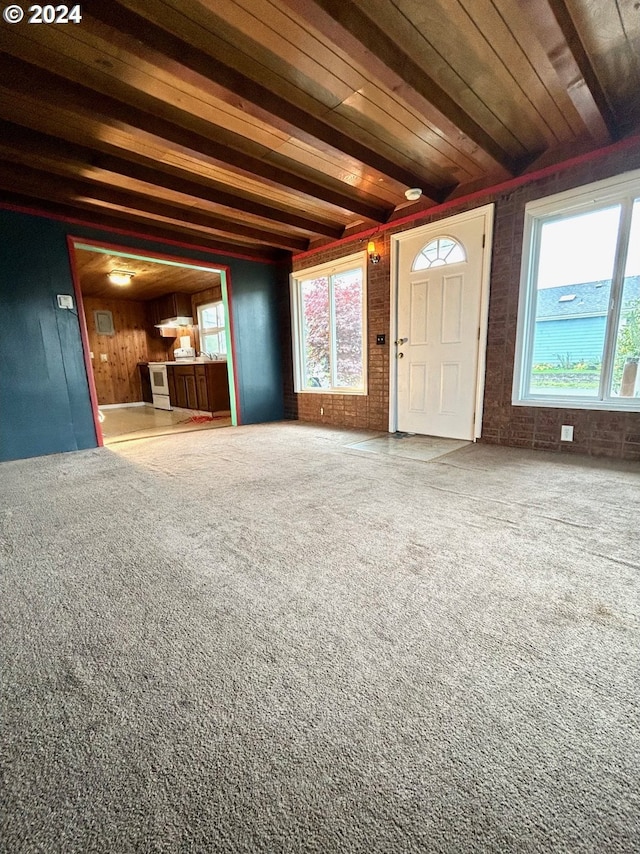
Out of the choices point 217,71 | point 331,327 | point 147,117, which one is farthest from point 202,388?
point 217,71

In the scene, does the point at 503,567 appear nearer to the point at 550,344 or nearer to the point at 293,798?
the point at 293,798

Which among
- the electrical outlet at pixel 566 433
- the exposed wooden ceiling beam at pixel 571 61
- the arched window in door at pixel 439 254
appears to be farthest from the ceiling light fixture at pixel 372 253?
the electrical outlet at pixel 566 433

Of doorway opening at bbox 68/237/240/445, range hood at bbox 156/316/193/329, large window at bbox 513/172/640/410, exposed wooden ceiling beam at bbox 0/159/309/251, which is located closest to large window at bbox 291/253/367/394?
doorway opening at bbox 68/237/240/445

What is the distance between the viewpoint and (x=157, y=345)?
8.55 meters

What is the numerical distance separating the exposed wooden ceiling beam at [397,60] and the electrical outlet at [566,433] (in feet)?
7.88

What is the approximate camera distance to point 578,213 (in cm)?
303

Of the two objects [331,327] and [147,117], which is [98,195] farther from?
[331,327]

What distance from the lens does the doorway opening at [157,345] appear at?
17.9 feet

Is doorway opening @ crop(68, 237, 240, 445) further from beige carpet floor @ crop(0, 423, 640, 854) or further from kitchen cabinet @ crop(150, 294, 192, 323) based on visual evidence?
beige carpet floor @ crop(0, 423, 640, 854)

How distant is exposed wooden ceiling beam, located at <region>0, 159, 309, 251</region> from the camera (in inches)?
116

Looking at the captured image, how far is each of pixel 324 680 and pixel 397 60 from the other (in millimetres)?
2929

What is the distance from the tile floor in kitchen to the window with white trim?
147cm

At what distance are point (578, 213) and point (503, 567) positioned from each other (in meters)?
3.18

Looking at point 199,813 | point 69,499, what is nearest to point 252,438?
point 69,499
